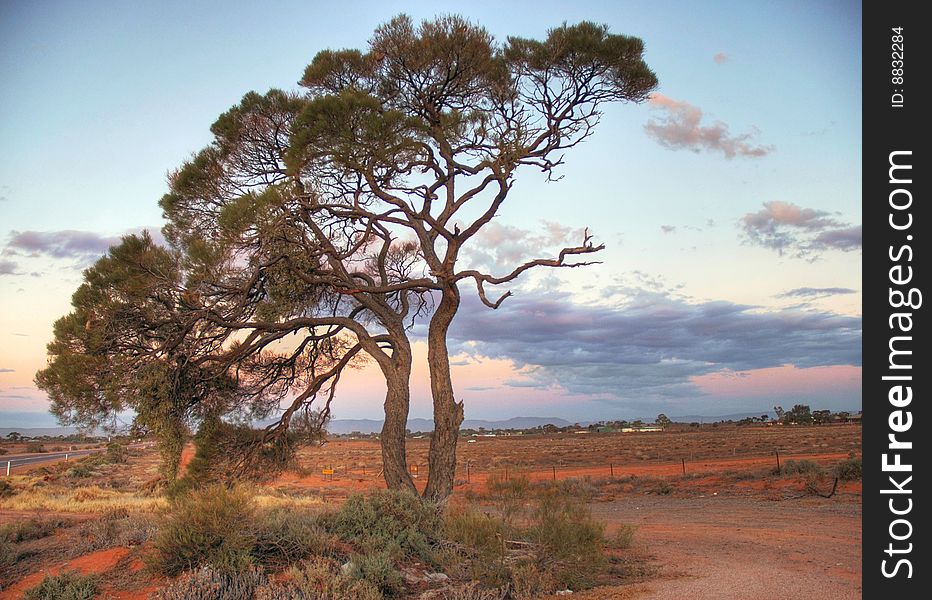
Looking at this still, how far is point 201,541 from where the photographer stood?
892 cm

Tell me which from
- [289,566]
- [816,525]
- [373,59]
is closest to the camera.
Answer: [289,566]

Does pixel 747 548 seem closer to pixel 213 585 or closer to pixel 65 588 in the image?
pixel 213 585

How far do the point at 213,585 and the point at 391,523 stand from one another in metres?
2.99

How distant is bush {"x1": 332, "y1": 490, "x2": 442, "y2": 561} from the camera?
10.0 metres

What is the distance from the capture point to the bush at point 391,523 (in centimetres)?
1000

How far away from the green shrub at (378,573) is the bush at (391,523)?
0.64 m

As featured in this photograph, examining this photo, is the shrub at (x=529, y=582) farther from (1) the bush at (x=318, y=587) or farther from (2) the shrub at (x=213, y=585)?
(2) the shrub at (x=213, y=585)

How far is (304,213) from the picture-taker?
510 inches

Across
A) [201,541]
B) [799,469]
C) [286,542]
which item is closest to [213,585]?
[201,541]

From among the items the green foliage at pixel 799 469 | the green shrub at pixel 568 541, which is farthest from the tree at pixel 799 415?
the green shrub at pixel 568 541
